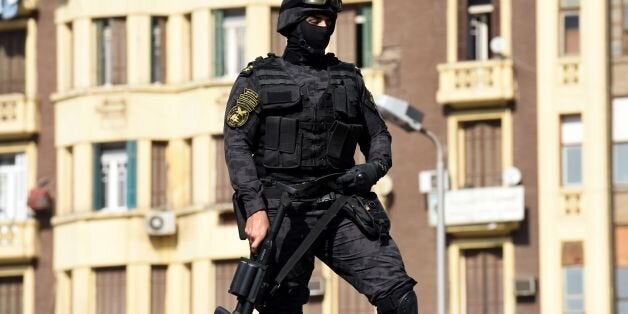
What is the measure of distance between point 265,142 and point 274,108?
0.29 metres

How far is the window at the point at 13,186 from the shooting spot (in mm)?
69188

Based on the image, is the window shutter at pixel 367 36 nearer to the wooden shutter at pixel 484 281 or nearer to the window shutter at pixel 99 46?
the wooden shutter at pixel 484 281

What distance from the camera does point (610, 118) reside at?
60.6 metres

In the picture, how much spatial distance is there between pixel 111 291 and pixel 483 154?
11.8 metres

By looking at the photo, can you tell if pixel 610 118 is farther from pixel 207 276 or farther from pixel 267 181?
pixel 267 181

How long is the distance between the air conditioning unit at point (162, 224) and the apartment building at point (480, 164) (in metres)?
6.78

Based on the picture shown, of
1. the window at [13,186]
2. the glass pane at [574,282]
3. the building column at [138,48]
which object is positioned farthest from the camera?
the window at [13,186]

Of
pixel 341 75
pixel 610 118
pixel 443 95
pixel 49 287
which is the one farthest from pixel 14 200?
pixel 341 75

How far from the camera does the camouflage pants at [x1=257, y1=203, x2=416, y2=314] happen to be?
18750 mm

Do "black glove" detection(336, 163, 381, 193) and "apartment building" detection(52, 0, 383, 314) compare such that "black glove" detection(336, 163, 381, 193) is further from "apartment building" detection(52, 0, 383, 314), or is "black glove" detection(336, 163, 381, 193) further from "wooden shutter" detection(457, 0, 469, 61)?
"apartment building" detection(52, 0, 383, 314)

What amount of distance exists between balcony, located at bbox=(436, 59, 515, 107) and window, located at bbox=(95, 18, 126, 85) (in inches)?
405

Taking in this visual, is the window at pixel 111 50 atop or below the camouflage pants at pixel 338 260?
atop

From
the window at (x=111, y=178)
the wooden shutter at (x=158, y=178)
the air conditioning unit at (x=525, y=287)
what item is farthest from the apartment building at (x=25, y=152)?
the air conditioning unit at (x=525, y=287)

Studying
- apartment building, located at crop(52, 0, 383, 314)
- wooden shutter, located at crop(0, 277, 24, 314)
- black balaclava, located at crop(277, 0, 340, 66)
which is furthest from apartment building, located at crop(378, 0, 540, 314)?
black balaclava, located at crop(277, 0, 340, 66)
